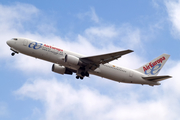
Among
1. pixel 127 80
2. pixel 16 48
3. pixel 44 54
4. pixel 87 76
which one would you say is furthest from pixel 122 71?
pixel 16 48

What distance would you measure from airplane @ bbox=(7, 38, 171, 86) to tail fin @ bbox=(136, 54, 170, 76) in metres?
0.45

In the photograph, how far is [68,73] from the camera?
4541 cm

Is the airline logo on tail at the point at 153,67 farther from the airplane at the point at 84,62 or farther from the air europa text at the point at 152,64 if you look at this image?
the airplane at the point at 84,62

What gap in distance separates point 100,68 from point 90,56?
2994 mm

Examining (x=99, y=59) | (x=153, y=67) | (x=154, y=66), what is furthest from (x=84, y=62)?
(x=154, y=66)

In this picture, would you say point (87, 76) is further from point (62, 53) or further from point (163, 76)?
point (163, 76)

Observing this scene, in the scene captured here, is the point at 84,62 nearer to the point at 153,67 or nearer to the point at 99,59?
the point at 99,59

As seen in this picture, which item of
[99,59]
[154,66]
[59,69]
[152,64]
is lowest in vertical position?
[99,59]

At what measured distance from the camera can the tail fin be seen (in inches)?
1774

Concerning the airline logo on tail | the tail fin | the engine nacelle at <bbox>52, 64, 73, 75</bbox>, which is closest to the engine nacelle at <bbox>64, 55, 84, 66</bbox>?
the engine nacelle at <bbox>52, 64, 73, 75</bbox>

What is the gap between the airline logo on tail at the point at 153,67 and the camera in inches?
1779

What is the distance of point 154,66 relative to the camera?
46.3m

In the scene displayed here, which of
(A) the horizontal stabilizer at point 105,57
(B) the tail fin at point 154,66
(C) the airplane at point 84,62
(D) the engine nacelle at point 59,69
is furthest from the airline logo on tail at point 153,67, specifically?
(D) the engine nacelle at point 59,69

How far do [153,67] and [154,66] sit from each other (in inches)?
12.2
